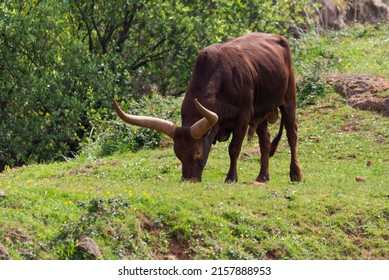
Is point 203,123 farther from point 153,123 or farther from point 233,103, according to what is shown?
point 153,123

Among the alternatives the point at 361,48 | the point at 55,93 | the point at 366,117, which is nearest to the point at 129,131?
the point at 55,93

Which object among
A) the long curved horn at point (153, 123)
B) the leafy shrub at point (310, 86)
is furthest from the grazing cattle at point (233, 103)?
the leafy shrub at point (310, 86)

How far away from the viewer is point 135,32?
2514 cm

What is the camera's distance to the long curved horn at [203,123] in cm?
1440

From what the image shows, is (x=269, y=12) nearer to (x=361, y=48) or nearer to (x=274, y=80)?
(x=361, y=48)

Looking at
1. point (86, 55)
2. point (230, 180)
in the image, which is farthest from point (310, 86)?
point (230, 180)

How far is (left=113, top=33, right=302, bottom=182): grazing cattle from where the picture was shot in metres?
14.8

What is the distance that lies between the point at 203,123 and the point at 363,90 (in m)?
8.20

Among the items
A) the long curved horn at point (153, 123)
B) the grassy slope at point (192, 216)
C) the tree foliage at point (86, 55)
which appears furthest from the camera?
the tree foliage at point (86, 55)

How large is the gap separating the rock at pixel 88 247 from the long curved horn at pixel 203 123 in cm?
378

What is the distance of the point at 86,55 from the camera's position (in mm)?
23000

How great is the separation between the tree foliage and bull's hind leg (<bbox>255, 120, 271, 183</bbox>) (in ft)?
19.4

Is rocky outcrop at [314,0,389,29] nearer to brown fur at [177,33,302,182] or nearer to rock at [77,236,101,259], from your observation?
brown fur at [177,33,302,182]

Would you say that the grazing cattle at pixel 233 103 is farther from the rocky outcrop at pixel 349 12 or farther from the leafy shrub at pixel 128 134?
the rocky outcrop at pixel 349 12
